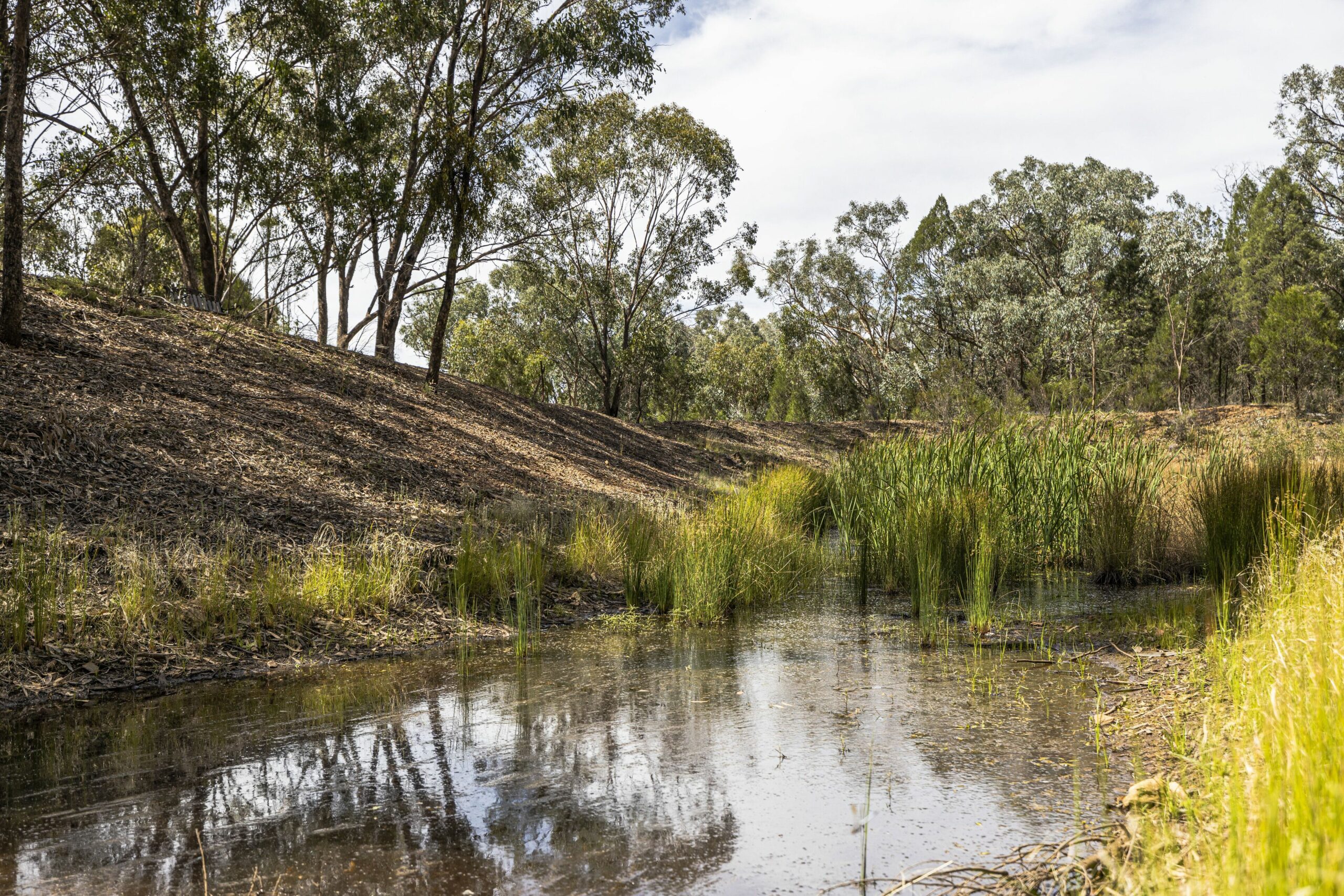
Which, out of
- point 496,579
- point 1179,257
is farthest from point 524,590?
point 1179,257

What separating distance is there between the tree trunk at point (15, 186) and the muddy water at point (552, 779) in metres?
6.35

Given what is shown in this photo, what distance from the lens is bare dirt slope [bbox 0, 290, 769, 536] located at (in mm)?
7219

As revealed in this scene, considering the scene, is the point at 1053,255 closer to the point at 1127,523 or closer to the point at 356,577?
the point at 1127,523

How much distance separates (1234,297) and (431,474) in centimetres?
3897

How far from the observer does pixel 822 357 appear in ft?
117

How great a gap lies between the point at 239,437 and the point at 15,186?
3474 millimetres

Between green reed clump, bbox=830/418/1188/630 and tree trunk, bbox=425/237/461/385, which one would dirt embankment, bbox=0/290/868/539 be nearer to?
tree trunk, bbox=425/237/461/385

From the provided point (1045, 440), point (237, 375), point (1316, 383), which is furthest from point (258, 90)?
point (1316, 383)

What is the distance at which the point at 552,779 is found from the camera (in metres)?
3.44

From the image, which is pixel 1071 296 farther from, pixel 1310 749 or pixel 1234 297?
pixel 1310 749

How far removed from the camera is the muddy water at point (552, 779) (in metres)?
2.69

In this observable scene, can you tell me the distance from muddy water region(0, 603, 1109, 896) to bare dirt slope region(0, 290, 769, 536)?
2866mm

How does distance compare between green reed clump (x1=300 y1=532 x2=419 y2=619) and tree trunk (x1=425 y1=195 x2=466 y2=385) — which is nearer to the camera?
green reed clump (x1=300 y1=532 x2=419 y2=619)

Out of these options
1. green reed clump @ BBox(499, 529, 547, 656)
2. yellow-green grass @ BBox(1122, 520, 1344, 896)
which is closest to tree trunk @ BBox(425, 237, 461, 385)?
green reed clump @ BBox(499, 529, 547, 656)
